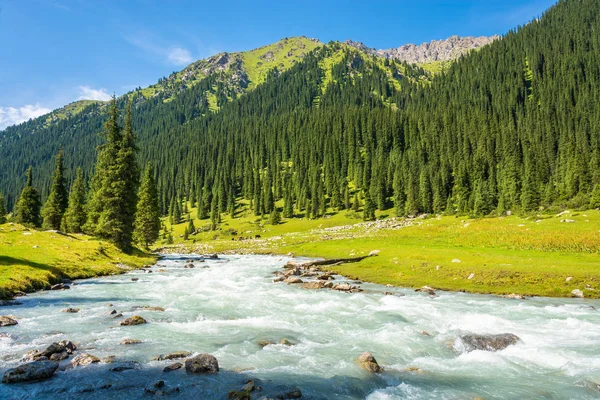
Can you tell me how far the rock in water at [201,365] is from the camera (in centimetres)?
1222

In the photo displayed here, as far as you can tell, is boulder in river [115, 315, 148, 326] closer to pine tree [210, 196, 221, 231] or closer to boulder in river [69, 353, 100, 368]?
boulder in river [69, 353, 100, 368]

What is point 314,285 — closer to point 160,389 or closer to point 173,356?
point 173,356

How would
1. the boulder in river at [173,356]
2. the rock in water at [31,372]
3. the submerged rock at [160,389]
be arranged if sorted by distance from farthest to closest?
the boulder in river at [173,356], the rock in water at [31,372], the submerged rock at [160,389]

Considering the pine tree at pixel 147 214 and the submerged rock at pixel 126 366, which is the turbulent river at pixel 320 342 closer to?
the submerged rock at pixel 126 366

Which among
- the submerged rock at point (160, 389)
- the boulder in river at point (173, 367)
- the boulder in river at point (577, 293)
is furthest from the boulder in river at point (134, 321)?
the boulder in river at point (577, 293)

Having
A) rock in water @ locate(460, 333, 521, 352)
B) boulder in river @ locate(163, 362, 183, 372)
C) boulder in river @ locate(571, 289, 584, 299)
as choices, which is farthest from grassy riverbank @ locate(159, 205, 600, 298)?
boulder in river @ locate(163, 362, 183, 372)

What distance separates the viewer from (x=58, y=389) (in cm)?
1050

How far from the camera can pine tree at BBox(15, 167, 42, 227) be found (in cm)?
7031

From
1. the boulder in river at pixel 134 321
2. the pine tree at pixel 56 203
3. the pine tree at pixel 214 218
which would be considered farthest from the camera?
the pine tree at pixel 214 218

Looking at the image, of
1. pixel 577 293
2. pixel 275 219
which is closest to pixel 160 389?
pixel 577 293

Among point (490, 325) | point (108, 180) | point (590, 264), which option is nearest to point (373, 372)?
point (490, 325)

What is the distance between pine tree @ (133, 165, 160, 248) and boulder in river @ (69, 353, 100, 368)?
59660 mm

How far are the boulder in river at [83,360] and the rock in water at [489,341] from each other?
15.2 metres

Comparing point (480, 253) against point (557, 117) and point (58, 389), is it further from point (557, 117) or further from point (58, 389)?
point (557, 117)
